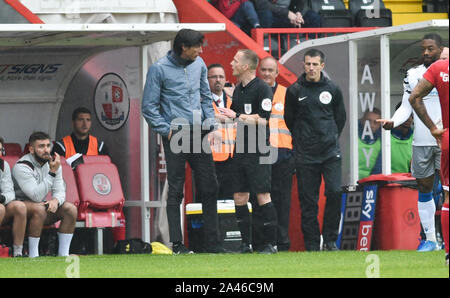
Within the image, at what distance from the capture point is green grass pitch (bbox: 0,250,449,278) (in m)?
9.50

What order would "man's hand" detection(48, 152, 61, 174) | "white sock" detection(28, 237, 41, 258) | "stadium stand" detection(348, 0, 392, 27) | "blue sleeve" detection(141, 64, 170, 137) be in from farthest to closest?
"stadium stand" detection(348, 0, 392, 27) → "man's hand" detection(48, 152, 61, 174) → "white sock" detection(28, 237, 41, 258) → "blue sleeve" detection(141, 64, 170, 137)

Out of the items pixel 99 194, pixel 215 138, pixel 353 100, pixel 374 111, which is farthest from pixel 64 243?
pixel 374 111

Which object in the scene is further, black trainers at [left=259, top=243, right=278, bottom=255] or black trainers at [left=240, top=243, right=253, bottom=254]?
black trainers at [left=240, top=243, right=253, bottom=254]

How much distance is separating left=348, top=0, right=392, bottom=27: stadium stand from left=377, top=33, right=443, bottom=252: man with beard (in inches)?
222

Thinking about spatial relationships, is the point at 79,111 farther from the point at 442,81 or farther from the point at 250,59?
the point at 442,81

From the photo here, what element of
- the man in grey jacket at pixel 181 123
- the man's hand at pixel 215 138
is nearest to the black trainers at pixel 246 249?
the man in grey jacket at pixel 181 123

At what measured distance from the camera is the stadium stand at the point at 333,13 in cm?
1772

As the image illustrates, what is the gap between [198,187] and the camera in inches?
477

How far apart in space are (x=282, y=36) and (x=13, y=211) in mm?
5310

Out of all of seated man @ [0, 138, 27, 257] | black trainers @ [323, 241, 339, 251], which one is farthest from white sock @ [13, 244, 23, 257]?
black trainers @ [323, 241, 339, 251]

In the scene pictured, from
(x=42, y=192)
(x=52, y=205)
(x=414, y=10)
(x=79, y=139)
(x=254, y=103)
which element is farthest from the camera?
(x=414, y=10)

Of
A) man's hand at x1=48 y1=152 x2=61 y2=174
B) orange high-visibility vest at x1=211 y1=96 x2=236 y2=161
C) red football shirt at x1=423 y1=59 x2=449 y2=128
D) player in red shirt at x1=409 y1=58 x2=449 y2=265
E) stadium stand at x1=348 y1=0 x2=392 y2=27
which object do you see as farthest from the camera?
stadium stand at x1=348 y1=0 x2=392 y2=27

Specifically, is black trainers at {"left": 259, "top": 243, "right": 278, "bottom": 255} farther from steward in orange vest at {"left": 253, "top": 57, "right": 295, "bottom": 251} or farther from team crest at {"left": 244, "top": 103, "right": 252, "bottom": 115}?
team crest at {"left": 244, "top": 103, "right": 252, "bottom": 115}

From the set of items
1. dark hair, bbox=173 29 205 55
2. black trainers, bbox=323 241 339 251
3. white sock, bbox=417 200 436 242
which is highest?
dark hair, bbox=173 29 205 55
